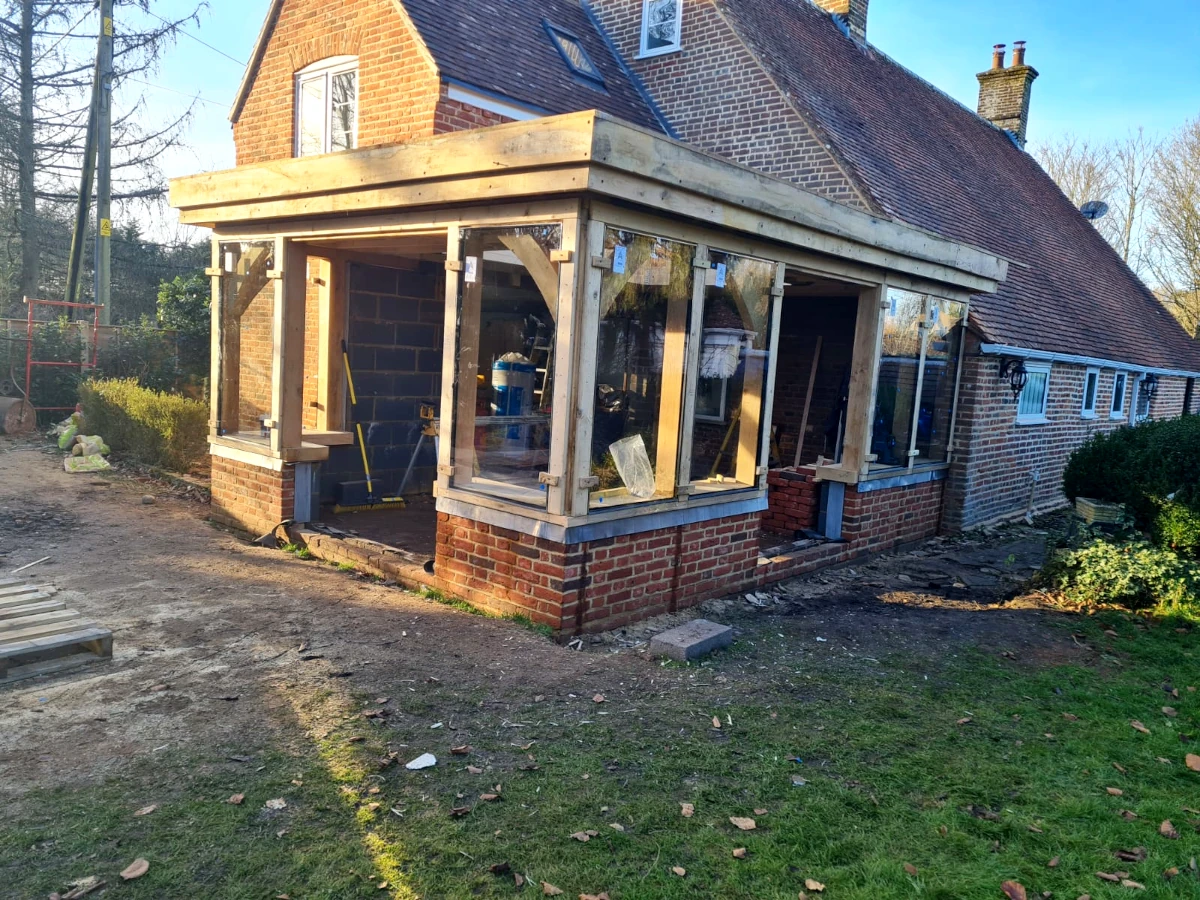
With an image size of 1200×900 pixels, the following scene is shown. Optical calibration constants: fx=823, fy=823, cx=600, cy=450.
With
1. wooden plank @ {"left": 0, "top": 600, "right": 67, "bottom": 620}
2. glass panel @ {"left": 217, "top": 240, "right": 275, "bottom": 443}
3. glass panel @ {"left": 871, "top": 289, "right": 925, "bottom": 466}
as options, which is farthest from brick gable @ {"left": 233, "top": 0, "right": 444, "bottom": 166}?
wooden plank @ {"left": 0, "top": 600, "right": 67, "bottom": 620}

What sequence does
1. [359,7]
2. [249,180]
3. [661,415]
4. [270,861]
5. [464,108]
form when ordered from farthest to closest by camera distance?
[359,7] → [464,108] → [249,180] → [661,415] → [270,861]

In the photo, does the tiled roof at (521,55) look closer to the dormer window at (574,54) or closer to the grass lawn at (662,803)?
the dormer window at (574,54)

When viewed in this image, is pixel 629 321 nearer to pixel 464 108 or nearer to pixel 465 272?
pixel 465 272

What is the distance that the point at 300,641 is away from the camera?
5.39 metres

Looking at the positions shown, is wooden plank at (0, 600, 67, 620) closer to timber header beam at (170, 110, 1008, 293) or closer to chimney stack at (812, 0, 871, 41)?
timber header beam at (170, 110, 1008, 293)

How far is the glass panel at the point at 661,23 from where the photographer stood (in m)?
13.7

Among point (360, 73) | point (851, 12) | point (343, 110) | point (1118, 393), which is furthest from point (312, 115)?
point (1118, 393)

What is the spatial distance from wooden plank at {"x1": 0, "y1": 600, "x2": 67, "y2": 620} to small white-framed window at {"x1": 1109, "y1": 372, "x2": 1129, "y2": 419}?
16146 mm

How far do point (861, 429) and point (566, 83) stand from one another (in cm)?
678

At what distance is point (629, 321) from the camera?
5.81 m

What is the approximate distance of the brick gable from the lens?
987 centimetres

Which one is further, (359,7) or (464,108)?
(359,7)

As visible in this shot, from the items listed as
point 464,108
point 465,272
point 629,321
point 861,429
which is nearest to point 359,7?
point 464,108

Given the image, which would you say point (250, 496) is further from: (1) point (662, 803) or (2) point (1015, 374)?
(2) point (1015, 374)
